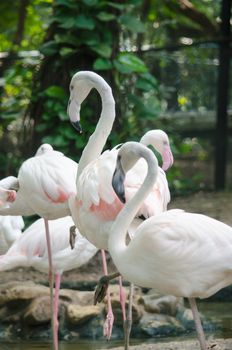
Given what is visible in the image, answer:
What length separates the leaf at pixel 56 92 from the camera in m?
8.02

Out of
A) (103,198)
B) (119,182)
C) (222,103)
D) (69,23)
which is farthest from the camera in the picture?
(222,103)

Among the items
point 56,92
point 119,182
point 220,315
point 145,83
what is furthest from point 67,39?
point 119,182

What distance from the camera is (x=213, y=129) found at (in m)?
9.70

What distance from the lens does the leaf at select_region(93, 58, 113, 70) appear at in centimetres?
782

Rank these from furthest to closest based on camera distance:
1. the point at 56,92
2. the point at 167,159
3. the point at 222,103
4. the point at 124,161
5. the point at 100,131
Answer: the point at 222,103, the point at 56,92, the point at 167,159, the point at 100,131, the point at 124,161

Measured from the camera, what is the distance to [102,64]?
7887 millimetres

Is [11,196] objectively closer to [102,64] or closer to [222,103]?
[102,64]

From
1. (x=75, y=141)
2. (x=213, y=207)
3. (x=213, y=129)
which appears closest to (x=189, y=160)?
(x=213, y=129)

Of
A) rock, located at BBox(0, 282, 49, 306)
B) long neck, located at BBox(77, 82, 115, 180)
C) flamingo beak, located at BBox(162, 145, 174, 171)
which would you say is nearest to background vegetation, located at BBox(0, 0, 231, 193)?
rock, located at BBox(0, 282, 49, 306)

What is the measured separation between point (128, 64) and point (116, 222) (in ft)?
12.8

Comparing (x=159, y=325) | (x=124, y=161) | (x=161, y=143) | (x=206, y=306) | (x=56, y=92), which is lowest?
(x=206, y=306)

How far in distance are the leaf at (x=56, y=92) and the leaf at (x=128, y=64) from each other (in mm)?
602

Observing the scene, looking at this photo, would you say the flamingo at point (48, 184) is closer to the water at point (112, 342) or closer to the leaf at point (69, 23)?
the water at point (112, 342)

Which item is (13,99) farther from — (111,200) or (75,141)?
(111,200)
